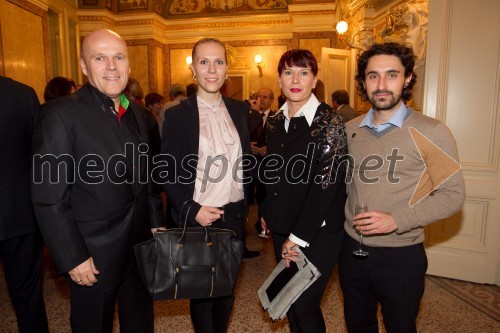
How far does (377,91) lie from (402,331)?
4.17 ft

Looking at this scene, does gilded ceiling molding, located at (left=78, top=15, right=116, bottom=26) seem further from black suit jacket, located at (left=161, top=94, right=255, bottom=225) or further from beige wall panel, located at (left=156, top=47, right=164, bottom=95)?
black suit jacket, located at (left=161, top=94, right=255, bottom=225)

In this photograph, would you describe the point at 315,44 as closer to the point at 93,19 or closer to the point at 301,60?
the point at 93,19

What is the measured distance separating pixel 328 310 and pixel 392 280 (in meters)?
1.45

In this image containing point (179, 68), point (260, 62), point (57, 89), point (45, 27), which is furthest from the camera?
point (179, 68)

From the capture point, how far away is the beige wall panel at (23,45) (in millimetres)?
6695

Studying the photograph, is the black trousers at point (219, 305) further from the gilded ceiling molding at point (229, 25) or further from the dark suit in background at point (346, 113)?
the gilded ceiling molding at point (229, 25)

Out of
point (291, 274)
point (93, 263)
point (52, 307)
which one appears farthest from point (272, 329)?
point (52, 307)

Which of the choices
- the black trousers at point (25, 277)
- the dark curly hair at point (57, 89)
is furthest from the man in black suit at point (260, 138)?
the dark curly hair at point (57, 89)

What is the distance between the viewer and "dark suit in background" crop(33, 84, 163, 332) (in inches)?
61.6

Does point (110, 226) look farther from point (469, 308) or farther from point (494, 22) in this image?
point (494, 22)

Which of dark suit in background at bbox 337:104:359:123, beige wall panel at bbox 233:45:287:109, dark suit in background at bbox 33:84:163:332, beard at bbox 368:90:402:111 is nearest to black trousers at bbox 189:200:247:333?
dark suit in background at bbox 33:84:163:332

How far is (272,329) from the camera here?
2797 mm

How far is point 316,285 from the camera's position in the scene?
1.91 meters

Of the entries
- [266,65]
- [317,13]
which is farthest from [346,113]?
[266,65]
